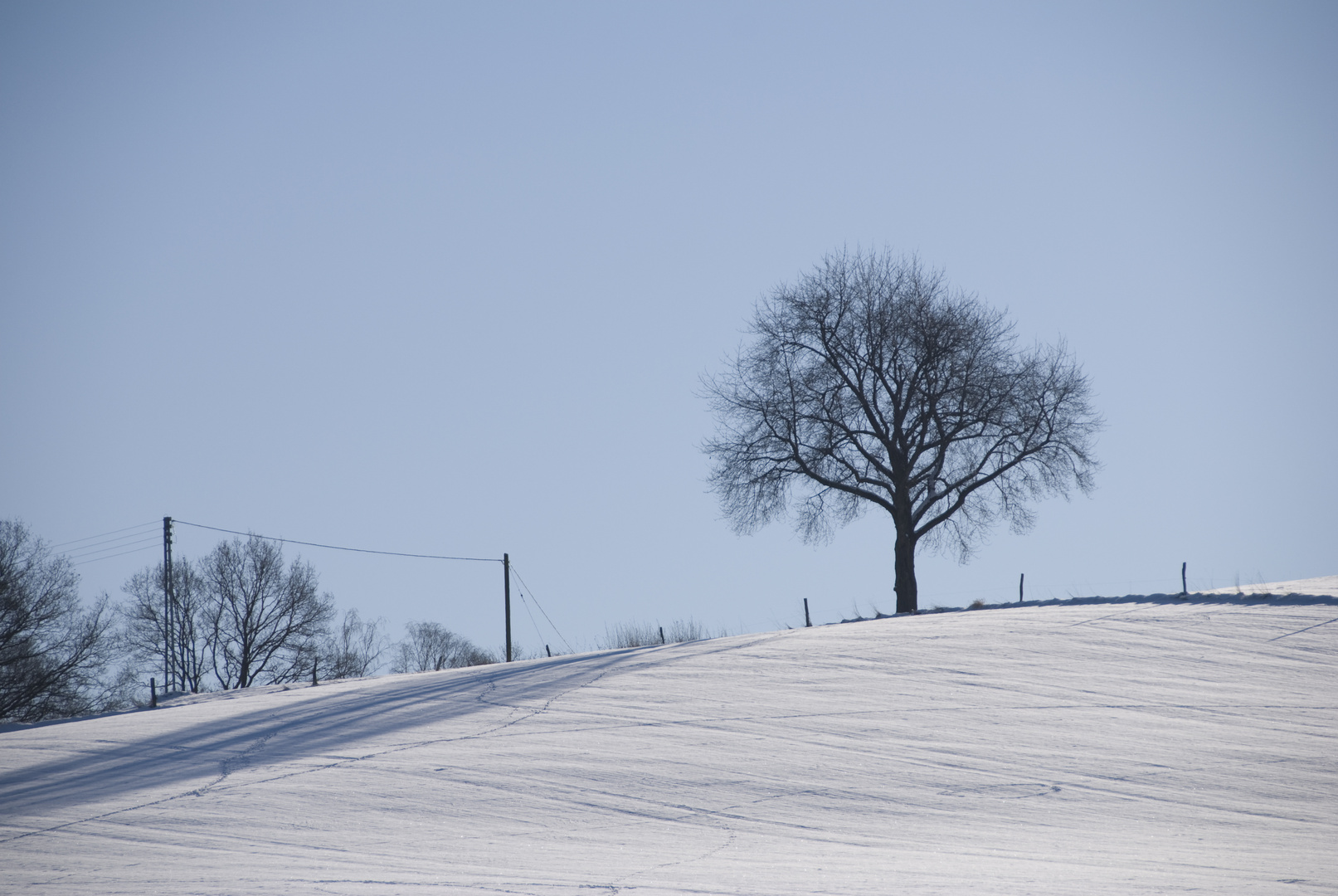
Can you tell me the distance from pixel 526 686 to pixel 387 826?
718 cm

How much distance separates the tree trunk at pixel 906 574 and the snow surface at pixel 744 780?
11.2 m

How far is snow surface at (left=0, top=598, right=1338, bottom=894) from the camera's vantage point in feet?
23.3

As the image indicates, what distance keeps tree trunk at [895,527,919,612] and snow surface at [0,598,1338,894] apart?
1118 centimetres

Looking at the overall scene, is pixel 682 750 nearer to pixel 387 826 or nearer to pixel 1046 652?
pixel 387 826

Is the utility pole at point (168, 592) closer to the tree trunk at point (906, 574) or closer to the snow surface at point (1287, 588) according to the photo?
the tree trunk at point (906, 574)

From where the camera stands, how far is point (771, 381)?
3094 centimetres

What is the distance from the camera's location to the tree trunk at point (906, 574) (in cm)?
2838

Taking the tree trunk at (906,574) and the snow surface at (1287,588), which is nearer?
the snow surface at (1287,588)

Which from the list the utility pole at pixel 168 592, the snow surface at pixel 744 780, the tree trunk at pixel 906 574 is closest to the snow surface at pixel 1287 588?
the snow surface at pixel 744 780

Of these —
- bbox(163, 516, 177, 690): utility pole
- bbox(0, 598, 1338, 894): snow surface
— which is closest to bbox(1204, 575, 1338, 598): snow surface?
bbox(0, 598, 1338, 894): snow surface

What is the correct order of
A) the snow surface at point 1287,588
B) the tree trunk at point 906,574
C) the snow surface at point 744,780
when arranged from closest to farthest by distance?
the snow surface at point 744,780, the snow surface at point 1287,588, the tree trunk at point 906,574

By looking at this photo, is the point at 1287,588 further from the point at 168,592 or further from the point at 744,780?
the point at 168,592

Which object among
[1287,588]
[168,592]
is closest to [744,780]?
[1287,588]

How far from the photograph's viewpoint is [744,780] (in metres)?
10.1
